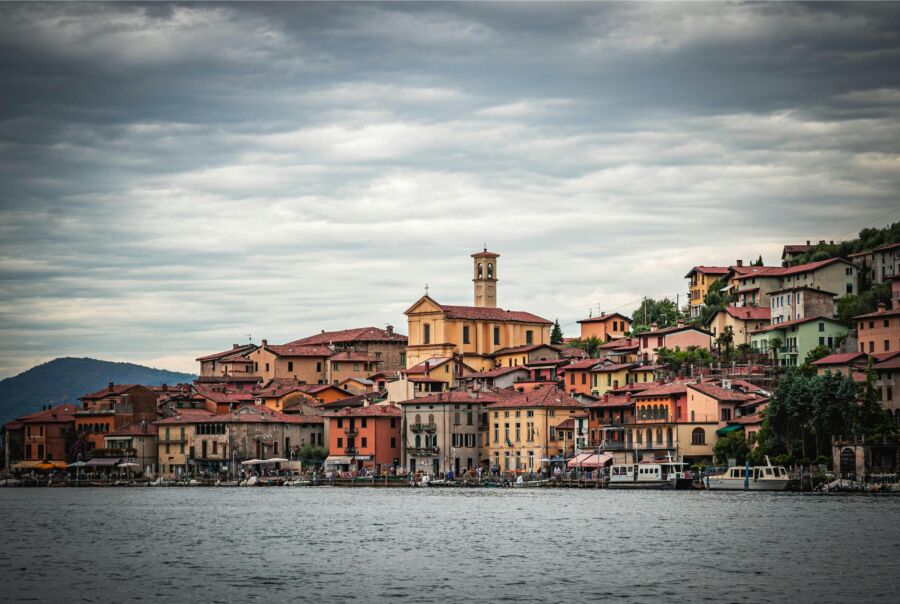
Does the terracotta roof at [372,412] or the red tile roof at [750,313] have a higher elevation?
the red tile roof at [750,313]

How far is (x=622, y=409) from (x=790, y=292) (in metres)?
21.3

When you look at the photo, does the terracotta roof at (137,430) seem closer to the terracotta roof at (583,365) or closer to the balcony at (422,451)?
the balcony at (422,451)

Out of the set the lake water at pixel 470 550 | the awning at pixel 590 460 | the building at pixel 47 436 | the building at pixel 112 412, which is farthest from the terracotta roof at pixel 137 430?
the awning at pixel 590 460

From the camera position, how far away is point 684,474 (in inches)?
3907

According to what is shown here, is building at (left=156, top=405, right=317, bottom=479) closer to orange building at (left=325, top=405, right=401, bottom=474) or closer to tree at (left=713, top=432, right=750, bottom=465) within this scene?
orange building at (left=325, top=405, right=401, bottom=474)

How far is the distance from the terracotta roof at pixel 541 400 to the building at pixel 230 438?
1976 centimetres

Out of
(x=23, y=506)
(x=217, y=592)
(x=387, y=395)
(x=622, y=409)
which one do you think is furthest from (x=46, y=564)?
(x=387, y=395)

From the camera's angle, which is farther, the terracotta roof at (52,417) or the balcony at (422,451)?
the terracotta roof at (52,417)

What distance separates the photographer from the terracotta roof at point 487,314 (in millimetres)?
143375

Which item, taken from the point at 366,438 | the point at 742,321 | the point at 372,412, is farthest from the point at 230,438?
the point at 742,321

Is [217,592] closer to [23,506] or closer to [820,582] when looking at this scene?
[820,582]

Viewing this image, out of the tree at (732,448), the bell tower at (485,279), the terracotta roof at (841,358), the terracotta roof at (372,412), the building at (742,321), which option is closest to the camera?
the tree at (732,448)

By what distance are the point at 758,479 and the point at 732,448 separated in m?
5.07

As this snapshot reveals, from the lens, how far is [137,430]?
13350cm
